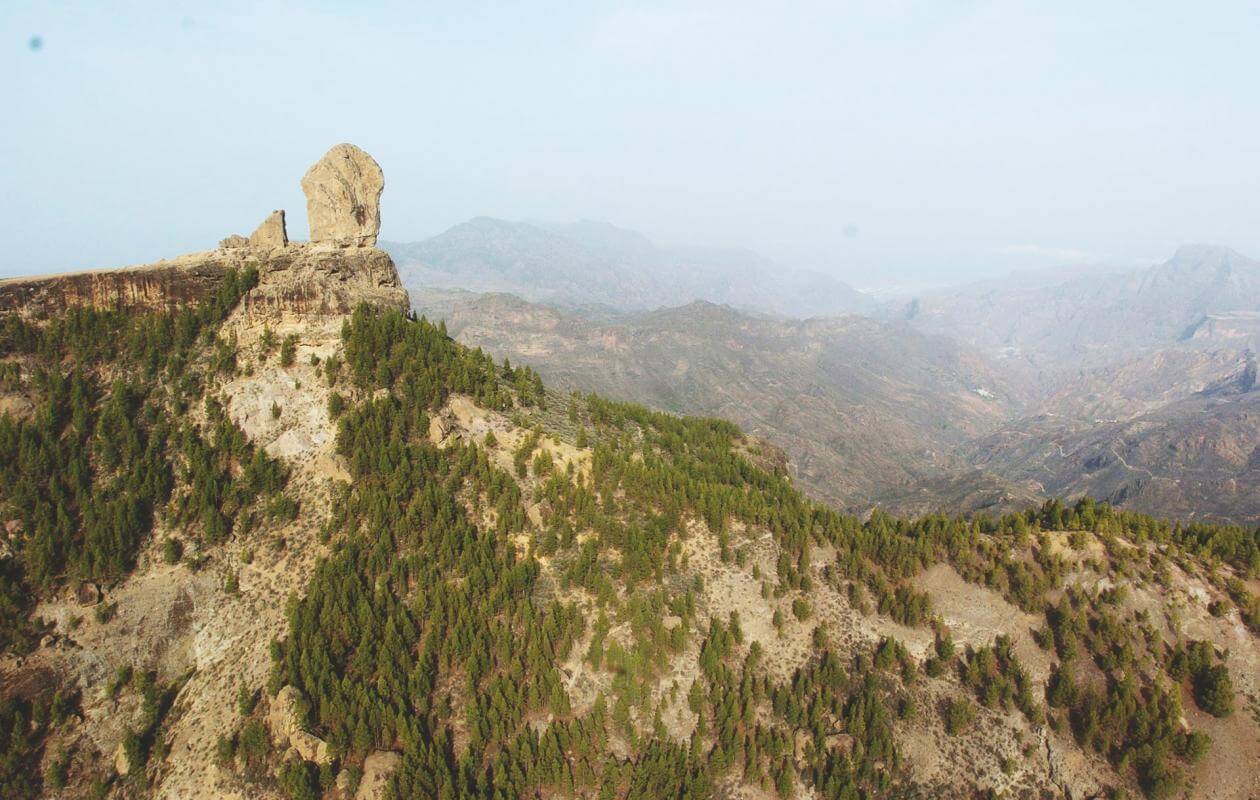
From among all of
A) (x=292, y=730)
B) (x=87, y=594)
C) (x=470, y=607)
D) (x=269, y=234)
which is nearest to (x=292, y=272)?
(x=269, y=234)

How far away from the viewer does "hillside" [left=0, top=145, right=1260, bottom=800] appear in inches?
2158

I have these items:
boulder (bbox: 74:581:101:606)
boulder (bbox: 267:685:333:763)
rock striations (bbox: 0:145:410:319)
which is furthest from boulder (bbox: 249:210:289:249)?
boulder (bbox: 267:685:333:763)

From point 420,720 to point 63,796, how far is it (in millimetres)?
27241

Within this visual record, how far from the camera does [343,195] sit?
85.9m

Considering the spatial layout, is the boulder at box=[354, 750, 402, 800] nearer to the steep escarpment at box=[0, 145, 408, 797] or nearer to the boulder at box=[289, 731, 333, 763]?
the boulder at box=[289, 731, 333, 763]

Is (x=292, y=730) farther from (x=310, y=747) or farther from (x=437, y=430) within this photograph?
(x=437, y=430)

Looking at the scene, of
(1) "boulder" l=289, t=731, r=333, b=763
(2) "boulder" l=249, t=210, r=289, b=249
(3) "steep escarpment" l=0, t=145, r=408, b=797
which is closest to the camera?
(1) "boulder" l=289, t=731, r=333, b=763

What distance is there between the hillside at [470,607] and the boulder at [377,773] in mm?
221

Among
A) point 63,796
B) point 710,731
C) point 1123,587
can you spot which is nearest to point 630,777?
point 710,731

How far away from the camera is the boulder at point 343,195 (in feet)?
281

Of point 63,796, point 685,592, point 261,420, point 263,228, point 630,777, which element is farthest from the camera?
point 263,228

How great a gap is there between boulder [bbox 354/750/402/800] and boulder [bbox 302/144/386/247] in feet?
202

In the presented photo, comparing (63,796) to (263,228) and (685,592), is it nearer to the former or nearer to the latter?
(685,592)

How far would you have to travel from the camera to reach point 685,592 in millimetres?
67000
